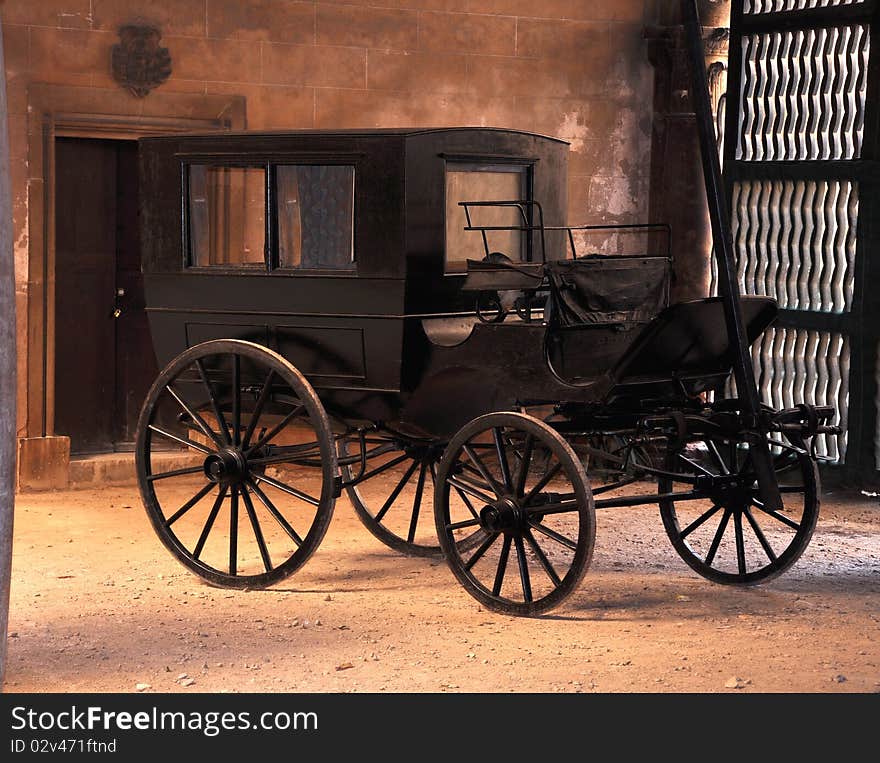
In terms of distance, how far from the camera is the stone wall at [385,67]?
906cm

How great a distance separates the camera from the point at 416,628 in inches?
238

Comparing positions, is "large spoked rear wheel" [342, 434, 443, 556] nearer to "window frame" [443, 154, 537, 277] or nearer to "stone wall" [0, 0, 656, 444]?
"window frame" [443, 154, 537, 277]

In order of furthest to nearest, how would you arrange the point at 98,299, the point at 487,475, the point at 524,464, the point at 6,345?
1. the point at 98,299
2. the point at 487,475
3. the point at 524,464
4. the point at 6,345

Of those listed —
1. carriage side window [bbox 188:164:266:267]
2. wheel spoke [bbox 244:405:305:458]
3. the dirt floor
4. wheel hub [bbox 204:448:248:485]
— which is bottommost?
the dirt floor

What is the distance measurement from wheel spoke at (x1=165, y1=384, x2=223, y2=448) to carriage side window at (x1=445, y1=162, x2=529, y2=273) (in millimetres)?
1286

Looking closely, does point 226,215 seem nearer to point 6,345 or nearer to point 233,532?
point 233,532

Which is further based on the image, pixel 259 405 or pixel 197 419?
pixel 197 419

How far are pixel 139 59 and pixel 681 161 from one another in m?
3.72

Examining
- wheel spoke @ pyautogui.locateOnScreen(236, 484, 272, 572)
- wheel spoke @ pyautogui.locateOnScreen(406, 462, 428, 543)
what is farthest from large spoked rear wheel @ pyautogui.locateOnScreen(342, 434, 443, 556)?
wheel spoke @ pyautogui.locateOnScreen(236, 484, 272, 572)

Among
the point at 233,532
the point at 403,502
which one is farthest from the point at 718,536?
the point at 403,502

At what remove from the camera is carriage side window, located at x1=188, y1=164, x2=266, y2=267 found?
694 cm

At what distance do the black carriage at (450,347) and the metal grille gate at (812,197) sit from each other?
7.30ft

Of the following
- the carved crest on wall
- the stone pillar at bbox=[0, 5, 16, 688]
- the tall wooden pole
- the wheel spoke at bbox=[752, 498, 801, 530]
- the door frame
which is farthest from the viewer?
the carved crest on wall

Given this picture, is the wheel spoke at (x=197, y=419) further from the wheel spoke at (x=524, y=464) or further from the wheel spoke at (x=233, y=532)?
the wheel spoke at (x=524, y=464)
